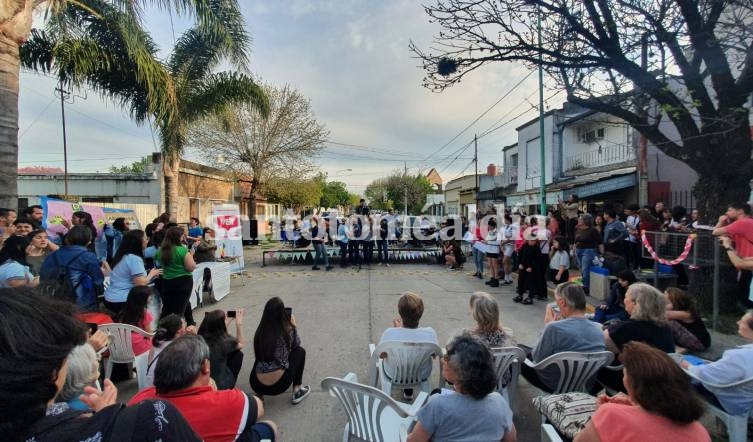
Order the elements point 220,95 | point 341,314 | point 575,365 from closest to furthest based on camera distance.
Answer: point 575,365 → point 341,314 → point 220,95

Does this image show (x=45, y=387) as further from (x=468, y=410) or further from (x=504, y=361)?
(x=504, y=361)

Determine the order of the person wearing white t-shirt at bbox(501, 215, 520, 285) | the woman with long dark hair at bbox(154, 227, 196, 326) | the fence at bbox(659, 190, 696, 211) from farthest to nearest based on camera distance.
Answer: the fence at bbox(659, 190, 696, 211)
the person wearing white t-shirt at bbox(501, 215, 520, 285)
the woman with long dark hair at bbox(154, 227, 196, 326)

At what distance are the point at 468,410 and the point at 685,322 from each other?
2968 millimetres

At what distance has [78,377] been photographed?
61.4 inches

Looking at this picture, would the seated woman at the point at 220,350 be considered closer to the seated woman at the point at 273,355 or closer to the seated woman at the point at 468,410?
the seated woman at the point at 273,355

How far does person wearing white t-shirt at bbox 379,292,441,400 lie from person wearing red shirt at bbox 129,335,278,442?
1368mm

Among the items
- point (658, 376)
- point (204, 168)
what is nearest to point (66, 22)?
point (658, 376)

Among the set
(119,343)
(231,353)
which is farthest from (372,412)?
(119,343)

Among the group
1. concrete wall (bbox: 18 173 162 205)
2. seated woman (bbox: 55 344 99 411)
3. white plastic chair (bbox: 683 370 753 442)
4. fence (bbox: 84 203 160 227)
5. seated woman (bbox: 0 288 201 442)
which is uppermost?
concrete wall (bbox: 18 173 162 205)

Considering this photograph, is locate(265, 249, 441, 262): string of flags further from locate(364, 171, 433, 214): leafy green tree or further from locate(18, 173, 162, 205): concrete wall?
locate(364, 171, 433, 214): leafy green tree

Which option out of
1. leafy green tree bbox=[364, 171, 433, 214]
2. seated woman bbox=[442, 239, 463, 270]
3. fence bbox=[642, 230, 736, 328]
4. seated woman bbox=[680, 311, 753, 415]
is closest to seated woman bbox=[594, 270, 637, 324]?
fence bbox=[642, 230, 736, 328]

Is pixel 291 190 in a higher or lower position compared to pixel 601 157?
lower

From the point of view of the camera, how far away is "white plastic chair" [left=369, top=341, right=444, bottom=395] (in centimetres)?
310

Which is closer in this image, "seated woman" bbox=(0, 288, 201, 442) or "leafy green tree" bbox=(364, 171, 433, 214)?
"seated woman" bbox=(0, 288, 201, 442)
